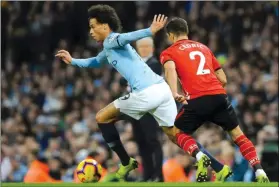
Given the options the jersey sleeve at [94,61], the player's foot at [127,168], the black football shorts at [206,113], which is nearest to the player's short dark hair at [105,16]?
the jersey sleeve at [94,61]

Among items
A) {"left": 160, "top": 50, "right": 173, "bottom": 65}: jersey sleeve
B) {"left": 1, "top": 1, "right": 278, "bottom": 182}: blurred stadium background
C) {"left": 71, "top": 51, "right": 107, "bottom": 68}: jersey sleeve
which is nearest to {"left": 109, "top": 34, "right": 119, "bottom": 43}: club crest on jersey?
{"left": 71, "top": 51, "right": 107, "bottom": 68}: jersey sleeve

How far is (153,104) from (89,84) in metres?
10.4

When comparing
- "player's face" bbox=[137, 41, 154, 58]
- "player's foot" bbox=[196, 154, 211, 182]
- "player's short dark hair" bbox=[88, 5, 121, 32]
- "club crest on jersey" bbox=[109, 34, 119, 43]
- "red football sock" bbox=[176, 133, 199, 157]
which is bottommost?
"player's foot" bbox=[196, 154, 211, 182]

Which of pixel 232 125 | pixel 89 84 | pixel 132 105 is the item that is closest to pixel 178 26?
pixel 132 105

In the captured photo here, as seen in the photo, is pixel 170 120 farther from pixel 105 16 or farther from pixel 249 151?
pixel 105 16

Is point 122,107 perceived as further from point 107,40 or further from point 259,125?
point 259,125

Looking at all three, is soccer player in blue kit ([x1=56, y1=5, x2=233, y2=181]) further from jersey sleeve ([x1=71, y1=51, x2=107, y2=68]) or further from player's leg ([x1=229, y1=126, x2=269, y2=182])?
player's leg ([x1=229, y1=126, x2=269, y2=182])

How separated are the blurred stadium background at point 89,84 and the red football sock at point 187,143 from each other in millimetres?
3436

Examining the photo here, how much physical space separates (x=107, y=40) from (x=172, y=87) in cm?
96

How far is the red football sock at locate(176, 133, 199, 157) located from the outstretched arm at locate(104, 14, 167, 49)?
1.23m

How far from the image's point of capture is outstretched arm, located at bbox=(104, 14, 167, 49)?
1012 cm

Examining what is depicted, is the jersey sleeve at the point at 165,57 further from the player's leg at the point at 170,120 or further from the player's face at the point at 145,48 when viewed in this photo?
the player's face at the point at 145,48

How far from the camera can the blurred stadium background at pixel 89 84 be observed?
1598 centimetres

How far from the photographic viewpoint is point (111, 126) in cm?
1117
